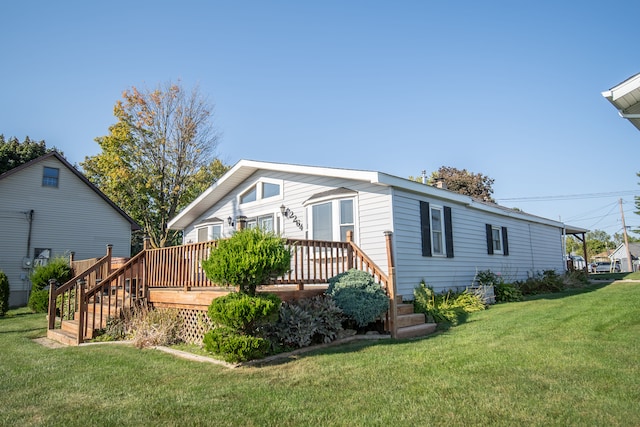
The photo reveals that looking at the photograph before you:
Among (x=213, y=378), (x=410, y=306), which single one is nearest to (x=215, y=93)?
(x=410, y=306)

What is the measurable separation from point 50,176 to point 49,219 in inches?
81.0

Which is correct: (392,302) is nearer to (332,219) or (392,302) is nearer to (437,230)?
(332,219)

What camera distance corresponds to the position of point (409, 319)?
8.38 meters

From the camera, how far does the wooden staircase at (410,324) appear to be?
7812 millimetres

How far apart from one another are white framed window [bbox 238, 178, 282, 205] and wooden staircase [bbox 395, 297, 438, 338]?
5.52 m

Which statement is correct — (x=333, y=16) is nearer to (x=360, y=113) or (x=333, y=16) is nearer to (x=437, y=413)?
(x=360, y=113)

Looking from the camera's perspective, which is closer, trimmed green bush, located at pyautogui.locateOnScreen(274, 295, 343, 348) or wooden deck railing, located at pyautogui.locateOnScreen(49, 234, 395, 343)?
trimmed green bush, located at pyautogui.locateOnScreen(274, 295, 343, 348)

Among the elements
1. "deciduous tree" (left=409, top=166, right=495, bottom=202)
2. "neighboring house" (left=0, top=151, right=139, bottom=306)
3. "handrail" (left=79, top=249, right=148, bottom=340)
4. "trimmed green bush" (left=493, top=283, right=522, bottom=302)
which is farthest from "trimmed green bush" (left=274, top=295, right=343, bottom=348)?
"deciduous tree" (left=409, top=166, right=495, bottom=202)

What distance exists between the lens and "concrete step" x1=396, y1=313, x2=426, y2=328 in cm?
816

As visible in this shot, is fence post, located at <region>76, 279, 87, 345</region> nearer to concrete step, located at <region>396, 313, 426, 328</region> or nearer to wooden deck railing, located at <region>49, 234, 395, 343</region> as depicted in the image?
wooden deck railing, located at <region>49, 234, 395, 343</region>

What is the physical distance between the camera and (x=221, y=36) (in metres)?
11.7

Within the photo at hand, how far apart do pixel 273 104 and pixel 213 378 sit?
1176 centimetres

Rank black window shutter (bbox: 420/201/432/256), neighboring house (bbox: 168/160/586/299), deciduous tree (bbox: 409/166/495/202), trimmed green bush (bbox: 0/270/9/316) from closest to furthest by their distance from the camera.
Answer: neighboring house (bbox: 168/160/586/299)
black window shutter (bbox: 420/201/432/256)
trimmed green bush (bbox: 0/270/9/316)
deciduous tree (bbox: 409/166/495/202)

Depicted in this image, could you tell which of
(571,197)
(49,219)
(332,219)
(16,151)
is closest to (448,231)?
(332,219)
